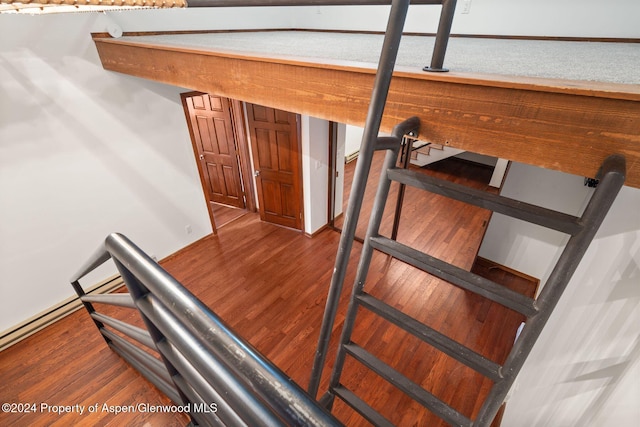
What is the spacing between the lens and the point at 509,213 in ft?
2.24

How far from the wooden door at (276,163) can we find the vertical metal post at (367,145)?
2853mm

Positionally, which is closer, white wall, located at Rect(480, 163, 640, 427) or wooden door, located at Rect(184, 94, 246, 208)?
white wall, located at Rect(480, 163, 640, 427)

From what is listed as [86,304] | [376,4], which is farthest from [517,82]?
[86,304]

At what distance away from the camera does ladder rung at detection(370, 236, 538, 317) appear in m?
0.66

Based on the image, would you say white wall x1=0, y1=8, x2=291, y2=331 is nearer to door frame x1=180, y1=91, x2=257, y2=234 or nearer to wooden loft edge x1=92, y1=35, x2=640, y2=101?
door frame x1=180, y1=91, x2=257, y2=234

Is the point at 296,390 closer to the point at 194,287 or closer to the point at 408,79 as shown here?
the point at 408,79

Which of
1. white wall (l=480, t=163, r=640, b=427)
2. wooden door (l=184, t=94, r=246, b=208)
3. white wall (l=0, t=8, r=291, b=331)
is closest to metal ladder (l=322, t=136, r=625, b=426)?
white wall (l=480, t=163, r=640, b=427)

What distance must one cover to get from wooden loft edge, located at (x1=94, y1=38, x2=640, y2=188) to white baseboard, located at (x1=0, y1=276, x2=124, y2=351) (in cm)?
295

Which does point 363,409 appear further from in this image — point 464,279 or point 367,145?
point 367,145

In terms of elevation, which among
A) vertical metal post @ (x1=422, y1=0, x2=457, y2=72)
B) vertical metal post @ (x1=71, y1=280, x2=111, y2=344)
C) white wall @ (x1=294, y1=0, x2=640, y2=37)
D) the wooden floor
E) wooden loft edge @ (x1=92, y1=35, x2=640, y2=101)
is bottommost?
the wooden floor

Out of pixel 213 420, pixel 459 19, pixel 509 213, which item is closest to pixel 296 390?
pixel 213 420

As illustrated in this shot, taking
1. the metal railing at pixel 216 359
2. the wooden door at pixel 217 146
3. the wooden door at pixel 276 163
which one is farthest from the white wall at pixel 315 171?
the metal railing at pixel 216 359

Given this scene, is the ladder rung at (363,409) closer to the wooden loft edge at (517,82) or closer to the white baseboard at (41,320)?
the wooden loft edge at (517,82)

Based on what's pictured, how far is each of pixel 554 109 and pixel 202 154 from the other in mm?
4547
